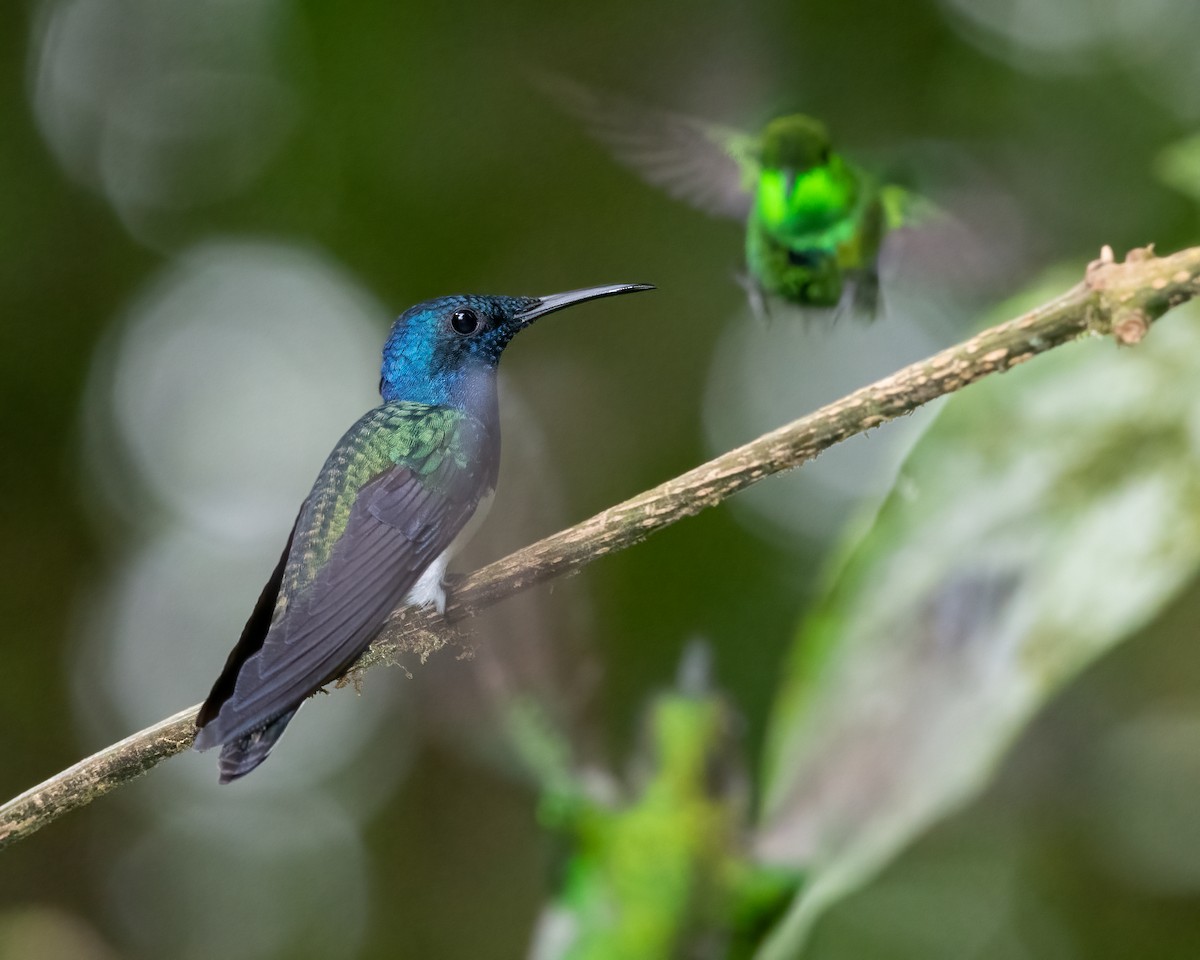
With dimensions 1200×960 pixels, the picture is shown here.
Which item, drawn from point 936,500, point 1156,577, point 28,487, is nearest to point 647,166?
point 936,500

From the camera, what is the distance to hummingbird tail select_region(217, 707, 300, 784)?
45cm

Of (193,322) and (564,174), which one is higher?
(564,174)

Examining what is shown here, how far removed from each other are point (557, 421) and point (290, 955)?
576 millimetres

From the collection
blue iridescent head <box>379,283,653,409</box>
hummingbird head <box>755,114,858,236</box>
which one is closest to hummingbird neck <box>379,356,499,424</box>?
blue iridescent head <box>379,283,653,409</box>

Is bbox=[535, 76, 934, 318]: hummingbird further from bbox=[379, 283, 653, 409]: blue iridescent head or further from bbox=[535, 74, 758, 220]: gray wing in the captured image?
bbox=[379, 283, 653, 409]: blue iridescent head

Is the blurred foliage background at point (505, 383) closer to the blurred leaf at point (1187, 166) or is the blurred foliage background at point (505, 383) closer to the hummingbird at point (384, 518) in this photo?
the blurred leaf at point (1187, 166)

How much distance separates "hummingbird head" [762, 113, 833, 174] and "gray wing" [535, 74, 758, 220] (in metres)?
0.06

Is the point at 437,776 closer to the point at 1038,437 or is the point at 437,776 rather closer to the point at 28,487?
the point at 28,487

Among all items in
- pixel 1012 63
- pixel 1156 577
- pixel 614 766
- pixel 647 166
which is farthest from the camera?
pixel 1012 63

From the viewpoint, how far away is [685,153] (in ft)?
3.13

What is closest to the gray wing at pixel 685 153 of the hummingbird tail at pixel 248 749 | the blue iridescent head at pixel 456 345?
the blue iridescent head at pixel 456 345

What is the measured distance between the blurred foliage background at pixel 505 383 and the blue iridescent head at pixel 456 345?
0.84 ft

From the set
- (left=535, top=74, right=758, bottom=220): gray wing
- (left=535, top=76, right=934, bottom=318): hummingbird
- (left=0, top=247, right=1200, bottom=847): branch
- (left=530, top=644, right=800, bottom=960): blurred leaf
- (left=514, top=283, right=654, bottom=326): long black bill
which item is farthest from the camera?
Result: (left=535, top=74, right=758, bottom=220): gray wing

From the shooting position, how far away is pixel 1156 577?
602 mm
